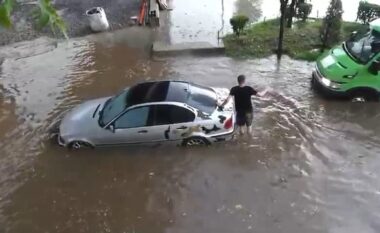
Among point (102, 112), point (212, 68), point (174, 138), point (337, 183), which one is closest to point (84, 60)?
point (212, 68)

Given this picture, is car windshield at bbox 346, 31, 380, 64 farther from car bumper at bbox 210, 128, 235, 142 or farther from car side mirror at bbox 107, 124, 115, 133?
car side mirror at bbox 107, 124, 115, 133

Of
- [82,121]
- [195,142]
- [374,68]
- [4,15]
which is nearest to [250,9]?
[374,68]

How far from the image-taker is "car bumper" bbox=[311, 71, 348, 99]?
36.8 feet

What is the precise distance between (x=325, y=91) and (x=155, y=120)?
4.78 metres

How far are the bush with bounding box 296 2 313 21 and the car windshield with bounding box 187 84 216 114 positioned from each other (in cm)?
784

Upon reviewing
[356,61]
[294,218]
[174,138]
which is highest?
[356,61]

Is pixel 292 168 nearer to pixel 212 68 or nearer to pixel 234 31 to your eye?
pixel 212 68

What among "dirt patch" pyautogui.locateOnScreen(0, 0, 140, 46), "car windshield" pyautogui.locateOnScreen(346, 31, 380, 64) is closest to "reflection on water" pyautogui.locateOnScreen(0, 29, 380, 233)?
"car windshield" pyautogui.locateOnScreen(346, 31, 380, 64)

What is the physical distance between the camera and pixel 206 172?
9.06 metres

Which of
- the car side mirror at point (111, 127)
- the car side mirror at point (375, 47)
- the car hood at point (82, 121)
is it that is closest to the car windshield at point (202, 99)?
the car side mirror at point (111, 127)

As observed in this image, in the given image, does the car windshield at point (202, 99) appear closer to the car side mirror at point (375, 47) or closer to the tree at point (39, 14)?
the car side mirror at point (375, 47)

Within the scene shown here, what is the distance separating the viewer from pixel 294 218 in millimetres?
7750

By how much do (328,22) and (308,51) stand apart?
43.9 inches

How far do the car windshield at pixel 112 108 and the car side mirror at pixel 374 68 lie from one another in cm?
601
